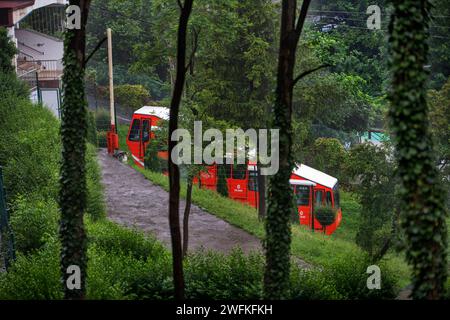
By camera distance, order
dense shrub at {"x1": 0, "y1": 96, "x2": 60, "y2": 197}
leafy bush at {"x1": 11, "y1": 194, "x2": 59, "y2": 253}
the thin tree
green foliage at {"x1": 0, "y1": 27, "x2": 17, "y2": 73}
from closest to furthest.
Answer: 1. the thin tree
2. leafy bush at {"x1": 11, "y1": 194, "x2": 59, "y2": 253}
3. dense shrub at {"x1": 0, "y1": 96, "x2": 60, "y2": 197}
4. green foliage at {"x1": 0, "y1": 27, "x2": 17, "y2": 73}

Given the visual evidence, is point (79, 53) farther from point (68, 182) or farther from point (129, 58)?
point (129, 58)

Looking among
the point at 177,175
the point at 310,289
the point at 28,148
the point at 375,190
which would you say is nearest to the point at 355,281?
the point at 310,289

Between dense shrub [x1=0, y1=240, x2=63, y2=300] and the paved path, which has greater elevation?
dense shrub [x1=0, y1=240, x2=63, y2=300]

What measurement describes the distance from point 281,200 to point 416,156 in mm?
2623

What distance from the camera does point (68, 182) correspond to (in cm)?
1037

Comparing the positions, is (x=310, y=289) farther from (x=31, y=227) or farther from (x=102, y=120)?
(x=102, y=120)

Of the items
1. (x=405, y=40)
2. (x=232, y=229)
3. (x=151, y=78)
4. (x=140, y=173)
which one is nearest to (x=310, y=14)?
(x=151, y=78)

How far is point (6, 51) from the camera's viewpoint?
25.3 meters

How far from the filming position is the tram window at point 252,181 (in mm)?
23812

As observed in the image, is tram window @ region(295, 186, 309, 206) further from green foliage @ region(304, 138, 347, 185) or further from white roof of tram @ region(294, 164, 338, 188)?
green foliage @ region(304, 138, 347, 185)

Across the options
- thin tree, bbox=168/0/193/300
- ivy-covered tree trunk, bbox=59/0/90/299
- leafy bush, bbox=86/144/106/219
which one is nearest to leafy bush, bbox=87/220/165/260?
leafy bush, bbox=86/144/106/219

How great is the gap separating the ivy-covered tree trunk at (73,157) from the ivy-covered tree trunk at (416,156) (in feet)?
14.6

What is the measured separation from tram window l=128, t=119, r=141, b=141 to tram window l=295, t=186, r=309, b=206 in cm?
787

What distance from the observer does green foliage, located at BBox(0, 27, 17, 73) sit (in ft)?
82.1
